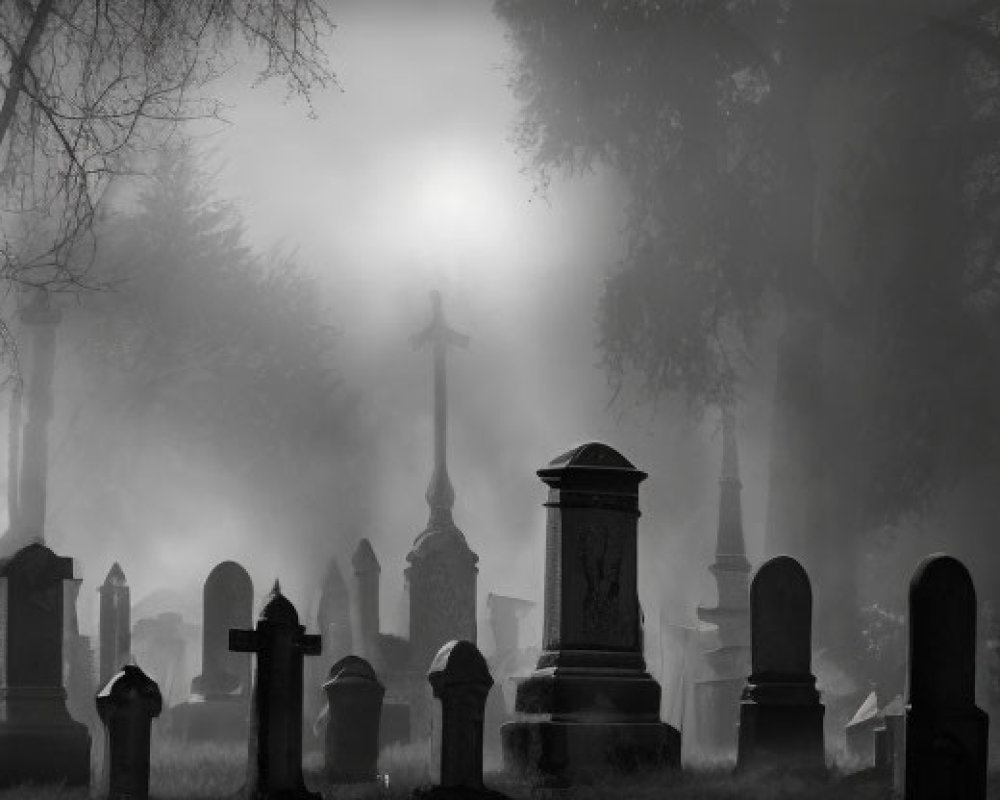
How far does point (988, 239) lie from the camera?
20.5 metres

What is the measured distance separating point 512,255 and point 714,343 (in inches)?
207

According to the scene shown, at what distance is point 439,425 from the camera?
21.0 m

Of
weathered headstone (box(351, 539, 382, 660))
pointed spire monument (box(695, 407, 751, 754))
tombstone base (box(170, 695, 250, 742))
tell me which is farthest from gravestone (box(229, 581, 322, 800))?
weathered headstone (box(351, 539, 382, 660))

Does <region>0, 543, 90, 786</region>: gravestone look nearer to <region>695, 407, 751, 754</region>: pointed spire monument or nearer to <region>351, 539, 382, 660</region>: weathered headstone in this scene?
<region>695, 407, 751, 754</region>: pointed spire monument

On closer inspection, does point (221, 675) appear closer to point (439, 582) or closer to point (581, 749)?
point (439, 582)

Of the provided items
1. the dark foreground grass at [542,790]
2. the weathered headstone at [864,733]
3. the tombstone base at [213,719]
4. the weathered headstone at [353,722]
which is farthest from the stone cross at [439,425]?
the dark foreground grass at [542,790]

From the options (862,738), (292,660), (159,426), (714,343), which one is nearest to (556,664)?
(292,660)

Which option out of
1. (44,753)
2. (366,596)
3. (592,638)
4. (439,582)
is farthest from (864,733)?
→ (44,753)

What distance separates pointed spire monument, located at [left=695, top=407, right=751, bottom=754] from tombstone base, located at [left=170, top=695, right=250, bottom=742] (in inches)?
185

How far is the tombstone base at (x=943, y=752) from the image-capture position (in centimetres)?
909

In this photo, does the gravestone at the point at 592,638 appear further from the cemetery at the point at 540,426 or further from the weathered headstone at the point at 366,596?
the weathered headstone at the point at 366,596

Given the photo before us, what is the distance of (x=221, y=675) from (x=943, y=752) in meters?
9.40

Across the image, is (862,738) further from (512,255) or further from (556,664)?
(512,255)

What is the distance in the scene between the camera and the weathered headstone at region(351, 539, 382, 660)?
2058 centimetres
